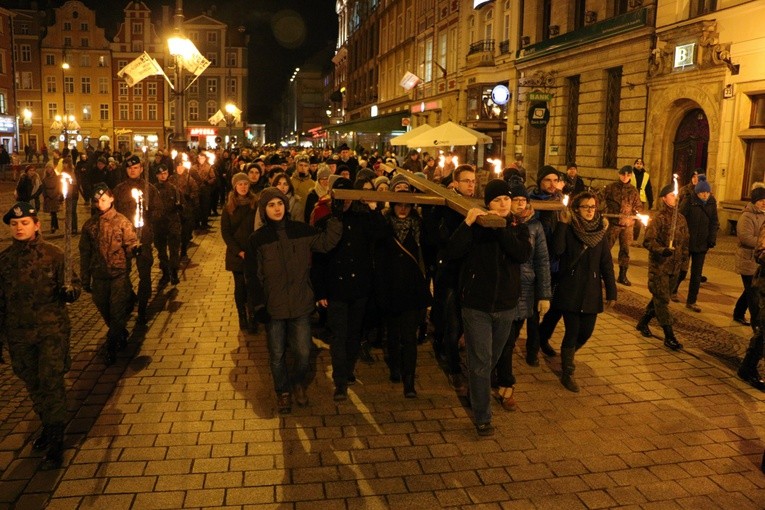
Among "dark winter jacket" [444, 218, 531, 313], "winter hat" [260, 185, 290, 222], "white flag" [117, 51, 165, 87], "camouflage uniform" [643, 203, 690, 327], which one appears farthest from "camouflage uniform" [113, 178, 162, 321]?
"white flag" [117, 51, 165, 87]

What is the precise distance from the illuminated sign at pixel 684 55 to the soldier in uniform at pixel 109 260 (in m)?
15.4

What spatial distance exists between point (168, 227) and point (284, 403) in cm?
538

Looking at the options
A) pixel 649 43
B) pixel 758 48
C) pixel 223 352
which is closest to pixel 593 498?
pixel 223 352

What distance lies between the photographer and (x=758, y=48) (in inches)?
610

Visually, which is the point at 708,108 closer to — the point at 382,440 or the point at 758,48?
the point at 758,48

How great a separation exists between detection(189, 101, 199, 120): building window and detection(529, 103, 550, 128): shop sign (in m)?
67.6

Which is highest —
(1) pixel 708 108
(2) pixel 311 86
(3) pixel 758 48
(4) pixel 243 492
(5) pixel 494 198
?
(2) pixel 311 86

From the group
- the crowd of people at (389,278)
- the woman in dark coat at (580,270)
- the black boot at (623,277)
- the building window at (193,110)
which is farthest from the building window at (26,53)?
the woman in dark coat at (580,270)

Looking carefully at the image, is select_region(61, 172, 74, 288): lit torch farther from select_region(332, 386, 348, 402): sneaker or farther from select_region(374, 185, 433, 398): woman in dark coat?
select_region(374, 185, 433, 398): woman in dark coat

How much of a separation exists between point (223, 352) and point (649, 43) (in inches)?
658

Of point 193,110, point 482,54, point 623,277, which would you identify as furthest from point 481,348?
point 193,110

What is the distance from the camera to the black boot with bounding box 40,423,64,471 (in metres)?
4.77

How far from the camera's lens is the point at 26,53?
2928 inches

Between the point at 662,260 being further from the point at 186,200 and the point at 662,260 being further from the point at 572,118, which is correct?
the point at 572,118
